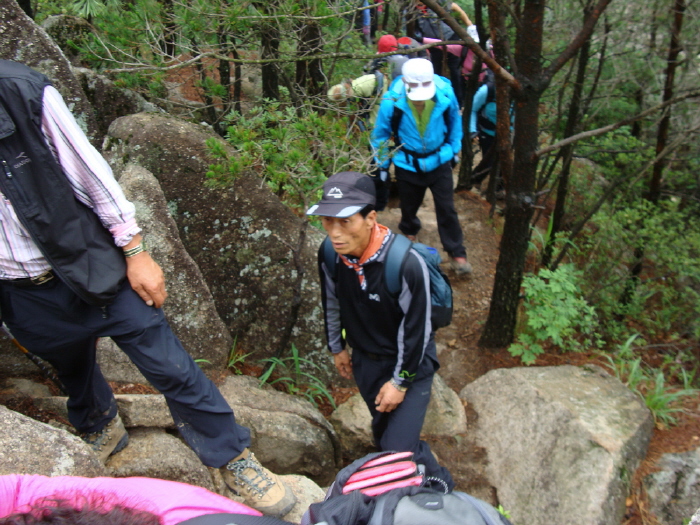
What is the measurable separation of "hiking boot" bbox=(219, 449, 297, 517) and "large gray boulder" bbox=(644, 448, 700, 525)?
241 centimetres

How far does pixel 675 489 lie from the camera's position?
3275 mm

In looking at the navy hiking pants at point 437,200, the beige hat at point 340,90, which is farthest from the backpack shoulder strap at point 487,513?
the navy hiking pants at point 437,200

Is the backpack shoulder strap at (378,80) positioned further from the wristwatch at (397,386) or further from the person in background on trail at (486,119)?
the wristwatch at (397,386)

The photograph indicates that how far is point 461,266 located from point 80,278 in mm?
4350

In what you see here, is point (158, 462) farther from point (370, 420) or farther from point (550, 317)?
point (550, 317)

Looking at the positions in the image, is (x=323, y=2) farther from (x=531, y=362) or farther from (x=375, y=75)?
(x=531, y=362)

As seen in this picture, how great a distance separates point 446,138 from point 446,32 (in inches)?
164

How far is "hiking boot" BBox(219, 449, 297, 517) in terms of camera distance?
2348 millimetres

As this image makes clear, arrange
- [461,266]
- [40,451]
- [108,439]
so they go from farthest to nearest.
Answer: [461,266] < [108,439] < [40,451]

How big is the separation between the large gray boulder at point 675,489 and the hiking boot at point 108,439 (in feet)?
10.4

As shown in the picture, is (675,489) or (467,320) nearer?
(675,489)

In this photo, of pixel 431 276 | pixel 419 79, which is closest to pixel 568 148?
pixel 419 79

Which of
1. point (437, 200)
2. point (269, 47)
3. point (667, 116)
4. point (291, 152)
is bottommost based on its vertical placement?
point (437, 200)

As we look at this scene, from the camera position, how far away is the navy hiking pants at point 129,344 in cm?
209
